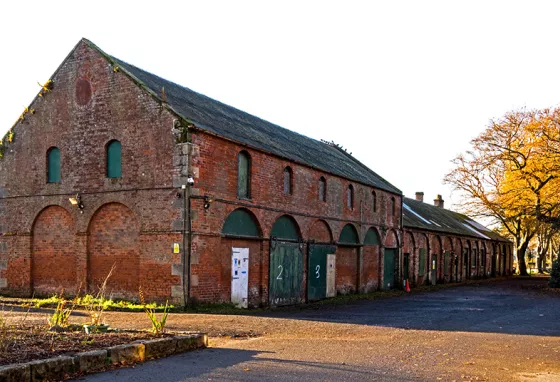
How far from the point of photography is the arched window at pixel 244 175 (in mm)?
20391

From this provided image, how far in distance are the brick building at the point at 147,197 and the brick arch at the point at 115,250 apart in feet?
0.12

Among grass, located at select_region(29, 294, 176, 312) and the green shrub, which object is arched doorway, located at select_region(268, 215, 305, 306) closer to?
grass, located at select_region(29, 294, 176, 312)

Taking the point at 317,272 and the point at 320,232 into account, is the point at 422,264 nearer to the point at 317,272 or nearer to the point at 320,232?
the point at 320,232

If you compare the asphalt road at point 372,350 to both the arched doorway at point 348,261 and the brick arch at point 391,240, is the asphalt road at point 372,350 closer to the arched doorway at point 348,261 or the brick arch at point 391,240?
the arched doorway at point 348,261

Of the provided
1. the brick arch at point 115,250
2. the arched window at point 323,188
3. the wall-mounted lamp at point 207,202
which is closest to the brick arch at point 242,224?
the wall-mounted lamp at point 207,202

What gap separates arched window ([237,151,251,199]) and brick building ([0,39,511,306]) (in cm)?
4

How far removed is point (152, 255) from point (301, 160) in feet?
27.0

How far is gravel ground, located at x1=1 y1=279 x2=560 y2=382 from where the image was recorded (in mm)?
8953

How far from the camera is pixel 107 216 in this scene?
19.7m

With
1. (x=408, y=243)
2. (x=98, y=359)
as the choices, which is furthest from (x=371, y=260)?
(x=98, y=359)

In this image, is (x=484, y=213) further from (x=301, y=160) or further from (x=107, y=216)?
(x=107, y=216)

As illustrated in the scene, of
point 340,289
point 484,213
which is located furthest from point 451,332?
point 484,213

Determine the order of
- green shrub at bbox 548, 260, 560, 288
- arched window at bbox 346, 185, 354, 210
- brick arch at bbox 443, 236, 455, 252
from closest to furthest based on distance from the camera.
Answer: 1. arched window at bbox 346, 185, 354, 210
2. green shrub at bbox 548, 260, 560, 288
3. brick arch at bbox 443, 236, 455, 252

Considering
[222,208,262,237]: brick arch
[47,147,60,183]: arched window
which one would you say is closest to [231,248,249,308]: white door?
[222,208,262,237]: brick arch
